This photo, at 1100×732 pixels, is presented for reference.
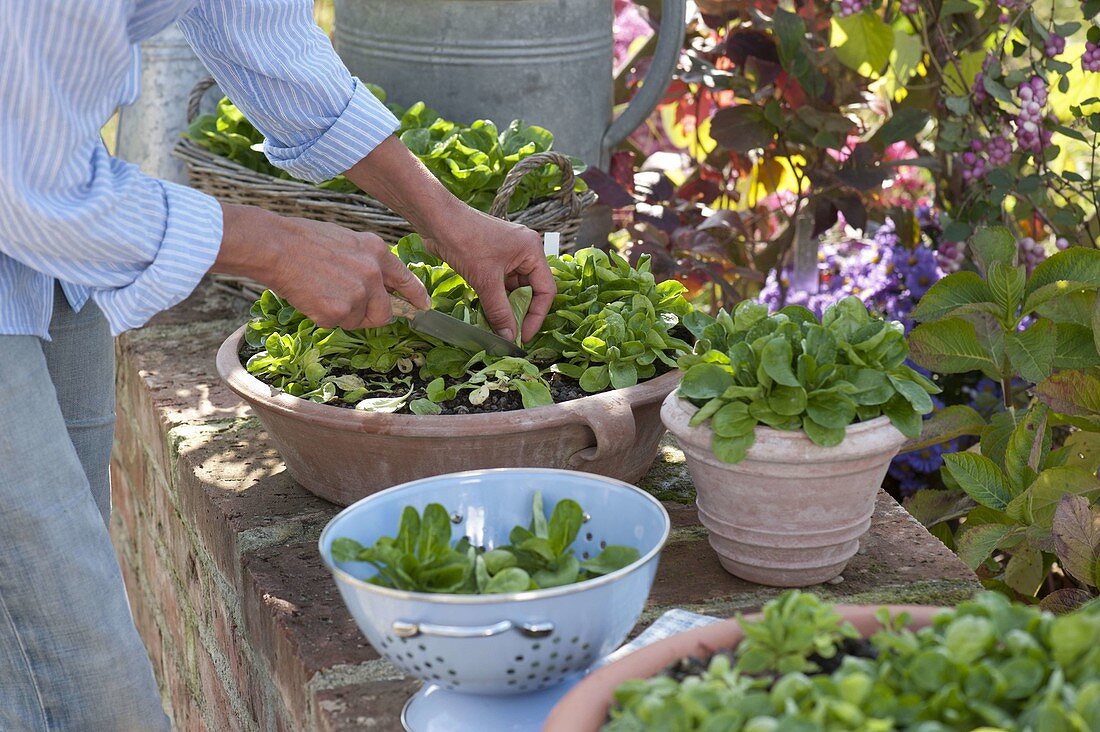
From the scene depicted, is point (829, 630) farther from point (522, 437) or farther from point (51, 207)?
point (51, 207)

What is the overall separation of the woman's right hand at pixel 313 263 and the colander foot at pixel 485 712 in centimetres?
43

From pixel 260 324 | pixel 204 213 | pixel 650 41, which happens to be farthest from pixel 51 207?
pixel 650 41

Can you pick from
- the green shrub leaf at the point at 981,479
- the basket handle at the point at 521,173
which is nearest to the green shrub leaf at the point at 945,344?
the green shrub leaf at the point at 981,479

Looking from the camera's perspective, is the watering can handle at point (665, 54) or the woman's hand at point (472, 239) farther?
the watering can handle at point (665, 54)

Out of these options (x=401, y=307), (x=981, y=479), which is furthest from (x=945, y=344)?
(x=401, y=307)

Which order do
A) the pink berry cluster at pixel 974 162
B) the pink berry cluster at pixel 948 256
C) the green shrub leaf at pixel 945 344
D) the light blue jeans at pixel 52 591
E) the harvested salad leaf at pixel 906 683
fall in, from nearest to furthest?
the harvested salad leaf at pixel 906 683 < the light blue jeans at pixel 52 591 < the green shrub leaf at pixel 945 344 < the pink berry cluster at pixel 974 162 < the pink berry cluster at pixel 948 256

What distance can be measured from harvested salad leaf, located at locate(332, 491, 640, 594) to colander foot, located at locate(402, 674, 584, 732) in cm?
10

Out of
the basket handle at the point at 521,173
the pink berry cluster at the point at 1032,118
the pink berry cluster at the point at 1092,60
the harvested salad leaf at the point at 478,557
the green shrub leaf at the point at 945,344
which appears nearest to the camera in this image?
the harvested salad leaf at the point at 478,557

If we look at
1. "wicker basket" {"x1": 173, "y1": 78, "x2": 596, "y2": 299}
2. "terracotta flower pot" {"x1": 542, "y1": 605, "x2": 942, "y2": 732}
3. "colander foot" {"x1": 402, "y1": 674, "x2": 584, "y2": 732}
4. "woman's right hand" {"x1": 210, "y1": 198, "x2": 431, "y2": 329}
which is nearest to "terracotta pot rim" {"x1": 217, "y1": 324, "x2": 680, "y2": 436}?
"woman's right hand" {"x1": 210, "y1": 198, "x2": 431, "y2": 329}

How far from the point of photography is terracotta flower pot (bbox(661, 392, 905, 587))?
1145mm

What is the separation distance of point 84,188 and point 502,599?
1.77ft

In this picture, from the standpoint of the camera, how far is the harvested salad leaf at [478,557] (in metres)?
0.93

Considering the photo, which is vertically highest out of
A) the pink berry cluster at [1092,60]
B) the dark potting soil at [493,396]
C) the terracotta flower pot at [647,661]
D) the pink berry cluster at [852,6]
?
the pink berry cluster at [852,6]

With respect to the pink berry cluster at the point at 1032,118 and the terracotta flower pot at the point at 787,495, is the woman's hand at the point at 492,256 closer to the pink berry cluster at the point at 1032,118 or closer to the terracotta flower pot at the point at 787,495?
the terracotta flower pot at the point at 787,495
